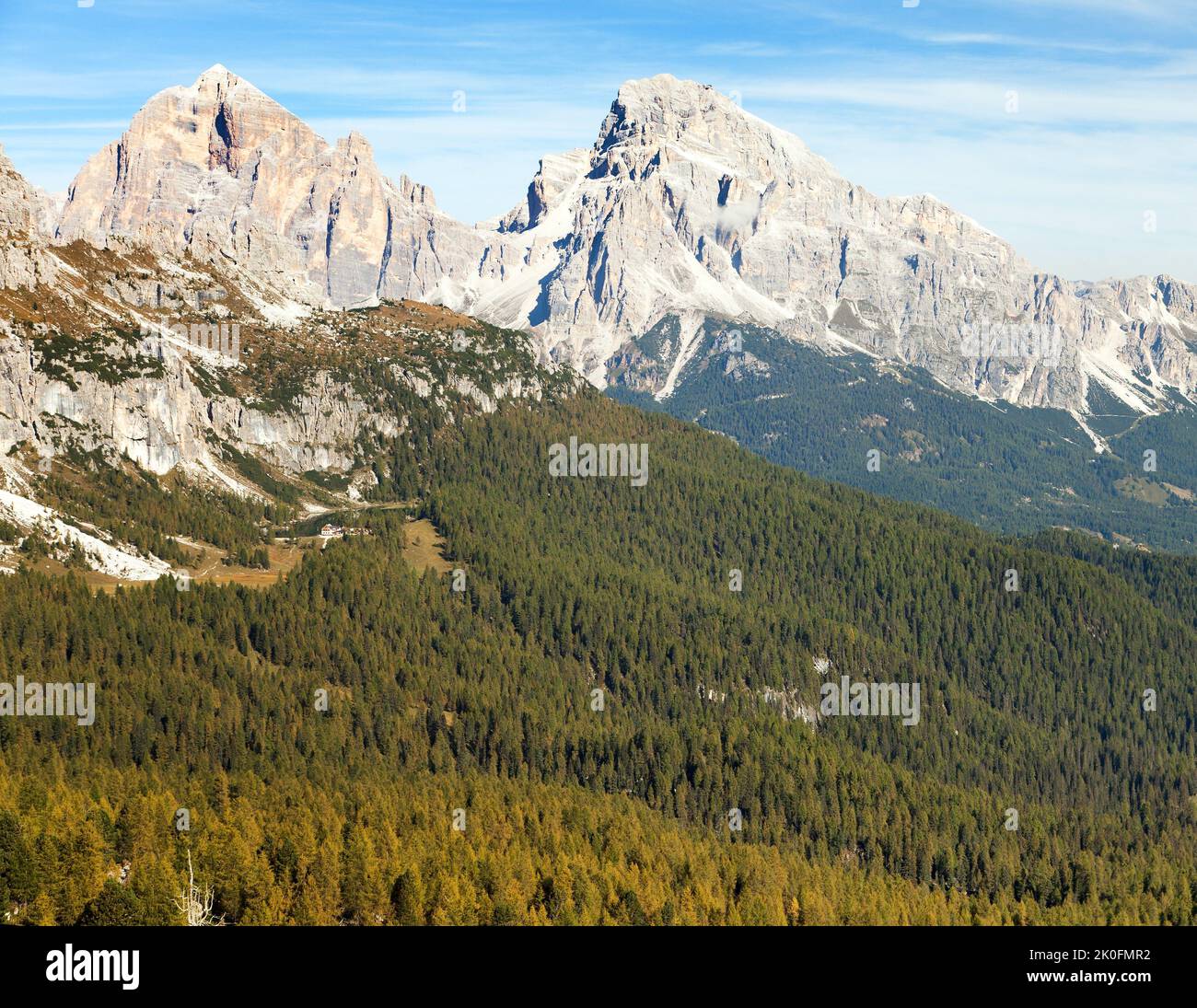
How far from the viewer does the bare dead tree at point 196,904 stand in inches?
4914

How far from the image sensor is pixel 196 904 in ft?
417

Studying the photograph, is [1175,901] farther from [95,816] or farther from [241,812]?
[95,816]

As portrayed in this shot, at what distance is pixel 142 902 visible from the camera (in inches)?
4791

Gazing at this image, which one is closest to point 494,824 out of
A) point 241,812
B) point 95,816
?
point 241,812

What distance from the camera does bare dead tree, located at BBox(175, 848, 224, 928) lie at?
12481cm

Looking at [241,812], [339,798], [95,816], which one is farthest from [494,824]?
[95,816]
